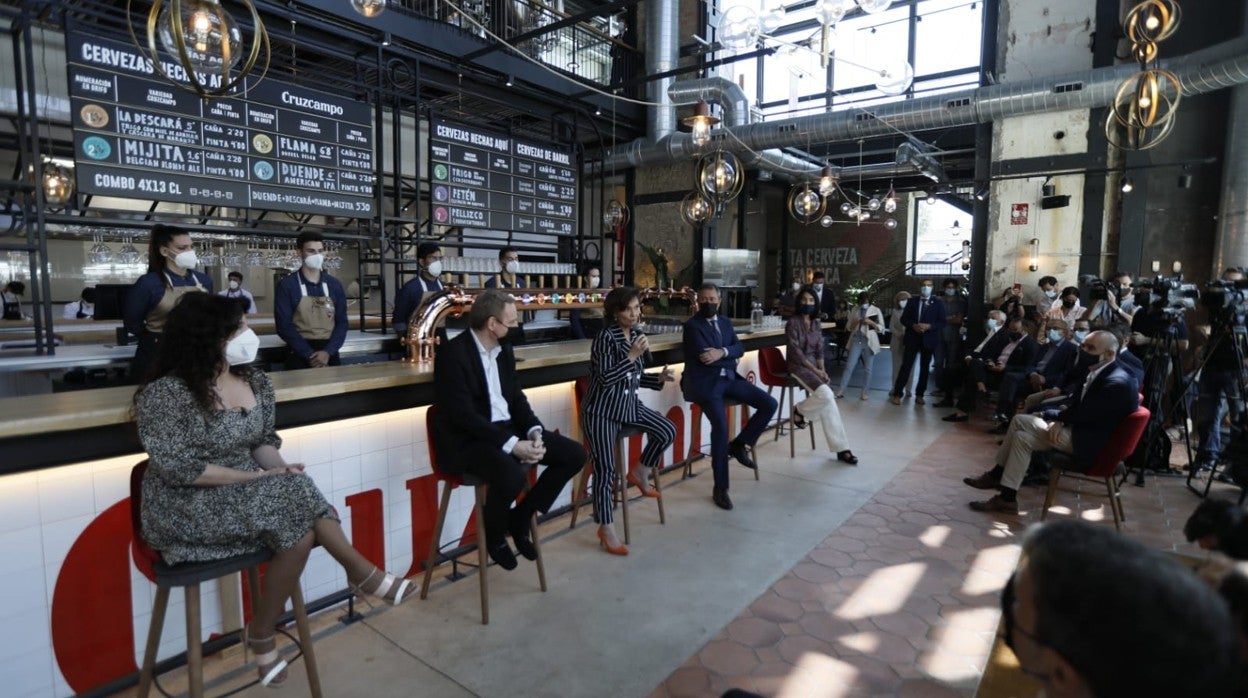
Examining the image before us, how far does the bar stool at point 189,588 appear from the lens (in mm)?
1888

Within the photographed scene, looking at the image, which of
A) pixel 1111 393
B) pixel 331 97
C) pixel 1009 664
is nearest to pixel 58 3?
pixel 331 97

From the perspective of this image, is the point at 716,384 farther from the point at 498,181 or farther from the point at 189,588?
the point at 498,181

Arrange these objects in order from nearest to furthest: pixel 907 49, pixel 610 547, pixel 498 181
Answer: pixel 610 547 → pixel 498 181 → pixel 907 49

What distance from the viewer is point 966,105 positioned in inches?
303

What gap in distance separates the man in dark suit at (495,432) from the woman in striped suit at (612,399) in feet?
1.31

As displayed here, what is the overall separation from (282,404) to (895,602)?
2.83 m

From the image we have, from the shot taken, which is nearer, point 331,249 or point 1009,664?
point 1009,664

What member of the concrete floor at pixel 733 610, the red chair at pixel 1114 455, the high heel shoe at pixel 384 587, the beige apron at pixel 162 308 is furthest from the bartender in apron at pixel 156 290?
the red chair at pixel 1114 455

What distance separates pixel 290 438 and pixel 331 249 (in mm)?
6415

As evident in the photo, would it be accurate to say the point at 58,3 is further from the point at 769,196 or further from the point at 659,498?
the point at 769,196

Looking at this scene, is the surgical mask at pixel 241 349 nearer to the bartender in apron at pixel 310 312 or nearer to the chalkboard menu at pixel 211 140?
the bartender in apron at pixel 310 312

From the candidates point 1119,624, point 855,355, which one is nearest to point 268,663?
point 1119,624

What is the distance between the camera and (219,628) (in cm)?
256

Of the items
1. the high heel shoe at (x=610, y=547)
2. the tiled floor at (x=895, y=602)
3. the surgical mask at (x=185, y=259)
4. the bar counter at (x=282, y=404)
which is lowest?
the tiled floor at (x=895, y=602)
